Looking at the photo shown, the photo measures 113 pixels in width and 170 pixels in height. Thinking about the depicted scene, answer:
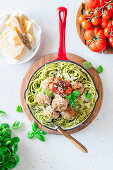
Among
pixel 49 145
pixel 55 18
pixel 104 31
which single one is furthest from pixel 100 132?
pixel 55 18

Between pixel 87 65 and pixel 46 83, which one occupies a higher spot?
pixel 87 65

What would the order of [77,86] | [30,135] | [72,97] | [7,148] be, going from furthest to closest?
1. [30,135]
2. [7,148]
3. [77,86]
4. [72,97]

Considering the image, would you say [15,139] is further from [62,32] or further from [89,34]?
[89,34]

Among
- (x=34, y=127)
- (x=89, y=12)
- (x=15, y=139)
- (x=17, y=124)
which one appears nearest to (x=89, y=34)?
(x=89, y=12)

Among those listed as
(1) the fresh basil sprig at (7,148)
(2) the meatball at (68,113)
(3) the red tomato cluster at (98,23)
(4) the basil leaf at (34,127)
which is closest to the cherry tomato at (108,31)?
(3) the red tomato cluster at (98,23)

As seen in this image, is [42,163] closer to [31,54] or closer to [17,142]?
[17,142]

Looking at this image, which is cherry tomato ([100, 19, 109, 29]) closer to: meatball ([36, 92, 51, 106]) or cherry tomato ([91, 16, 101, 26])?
cherry tomato ([91, 16, 101, 26])

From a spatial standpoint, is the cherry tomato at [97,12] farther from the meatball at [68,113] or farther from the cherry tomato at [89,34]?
the meatball at [68,113]
